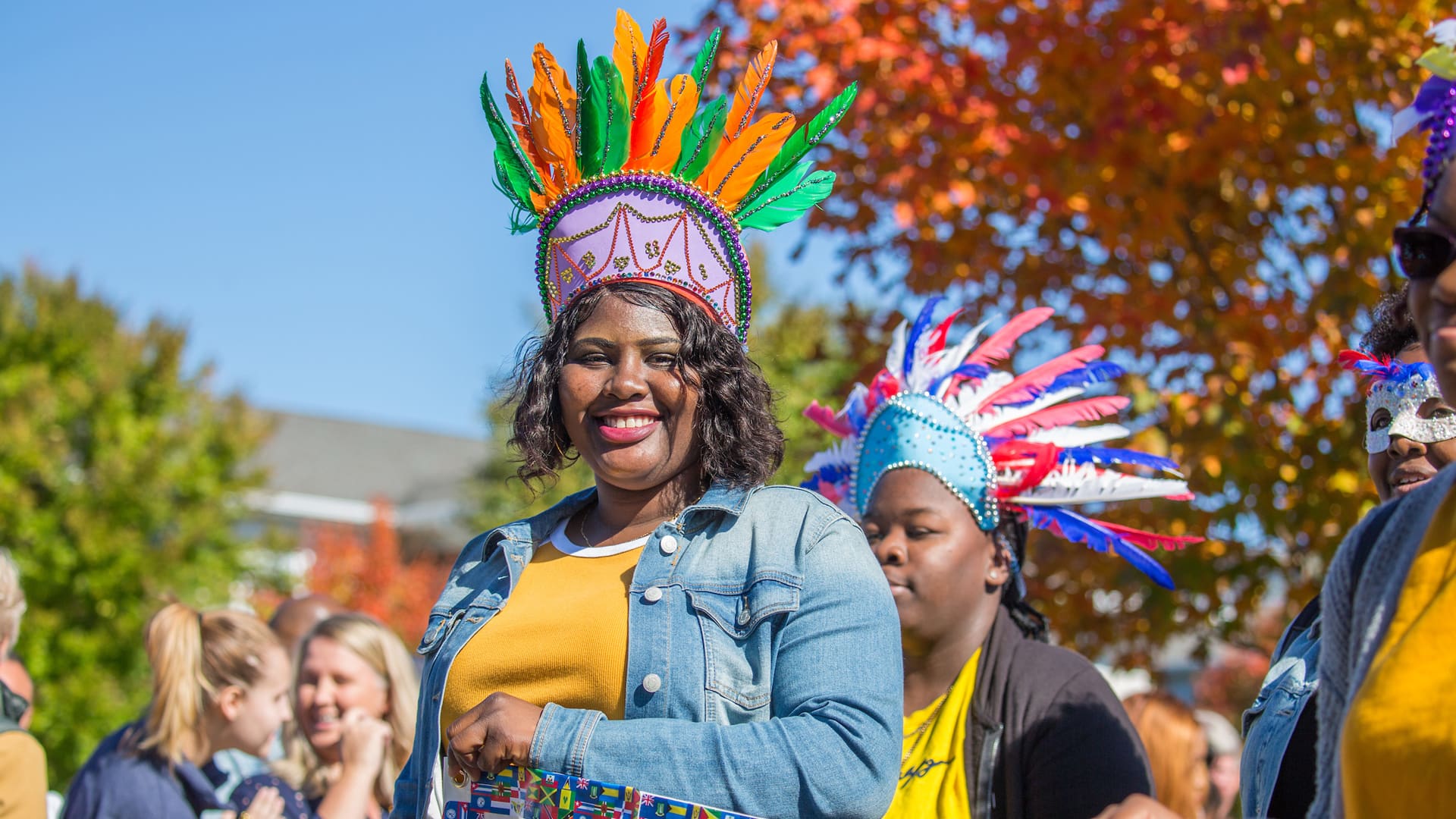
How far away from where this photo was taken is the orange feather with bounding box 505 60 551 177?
290cm

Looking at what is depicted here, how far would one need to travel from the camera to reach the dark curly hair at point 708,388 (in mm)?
2537

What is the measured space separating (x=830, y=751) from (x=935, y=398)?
1711mm

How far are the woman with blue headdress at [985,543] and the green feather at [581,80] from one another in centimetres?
128

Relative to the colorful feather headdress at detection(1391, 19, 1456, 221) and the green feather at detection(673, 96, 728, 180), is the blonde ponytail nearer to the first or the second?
the green feather at detection(673, 96, 728, 180)

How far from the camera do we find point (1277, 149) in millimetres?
5738

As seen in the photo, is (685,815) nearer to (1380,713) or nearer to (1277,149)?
(1380,713)

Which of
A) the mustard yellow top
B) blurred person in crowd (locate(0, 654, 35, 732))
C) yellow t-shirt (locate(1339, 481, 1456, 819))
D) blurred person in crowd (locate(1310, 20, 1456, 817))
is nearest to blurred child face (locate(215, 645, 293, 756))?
blurred person in crowd (locate(0, 654, 35, 732))

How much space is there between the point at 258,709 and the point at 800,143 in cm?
321

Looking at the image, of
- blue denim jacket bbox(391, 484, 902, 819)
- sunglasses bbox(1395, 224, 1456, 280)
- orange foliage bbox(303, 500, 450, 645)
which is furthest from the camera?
orange foliage bbox(303, 500, 450, 645)

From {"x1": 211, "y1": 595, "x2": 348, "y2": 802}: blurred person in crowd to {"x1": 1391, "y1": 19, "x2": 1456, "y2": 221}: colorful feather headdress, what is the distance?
4.06 metres

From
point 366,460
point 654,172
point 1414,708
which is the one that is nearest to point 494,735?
point 654,172

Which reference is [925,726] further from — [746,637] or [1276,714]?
[746,637]

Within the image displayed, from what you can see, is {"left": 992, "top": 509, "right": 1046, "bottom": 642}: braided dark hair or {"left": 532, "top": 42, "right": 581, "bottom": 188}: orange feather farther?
{"left": 992, "top": 509, "right": 1046, "bottom": 642}: braided dark hair

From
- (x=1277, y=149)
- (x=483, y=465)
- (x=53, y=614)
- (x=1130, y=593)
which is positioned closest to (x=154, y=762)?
(x=1130, y=593)
